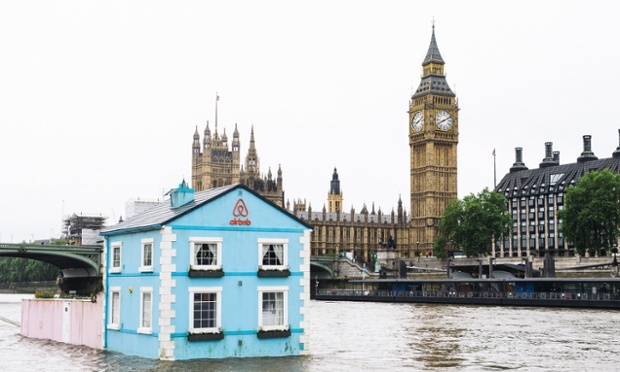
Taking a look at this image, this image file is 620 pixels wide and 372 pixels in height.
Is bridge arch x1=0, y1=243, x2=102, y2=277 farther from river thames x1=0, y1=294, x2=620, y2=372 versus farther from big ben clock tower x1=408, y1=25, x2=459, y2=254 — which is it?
big ben clock tower x1=408, y1=25, x2=459, y2=254

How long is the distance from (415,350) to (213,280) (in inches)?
475

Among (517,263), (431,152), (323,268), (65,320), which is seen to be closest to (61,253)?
(323,268)

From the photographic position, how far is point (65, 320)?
35531 millimetres

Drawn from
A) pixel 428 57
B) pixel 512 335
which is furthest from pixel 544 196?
pixel 512 335

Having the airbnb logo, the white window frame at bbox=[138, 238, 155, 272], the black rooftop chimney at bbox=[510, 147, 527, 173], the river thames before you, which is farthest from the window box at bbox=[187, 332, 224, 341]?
the black rooftop chimney at bbox=[510, 147, 527, 173]

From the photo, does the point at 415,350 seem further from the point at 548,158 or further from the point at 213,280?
the point at 548,158

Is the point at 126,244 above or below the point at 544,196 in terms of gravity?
below

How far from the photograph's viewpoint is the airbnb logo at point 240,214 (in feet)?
92.7

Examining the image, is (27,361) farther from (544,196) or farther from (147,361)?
(544,196)

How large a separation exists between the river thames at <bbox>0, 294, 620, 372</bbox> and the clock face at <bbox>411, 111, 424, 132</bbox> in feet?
358

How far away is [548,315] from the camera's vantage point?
62562 millimetres

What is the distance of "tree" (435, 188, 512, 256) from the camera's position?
118 metres

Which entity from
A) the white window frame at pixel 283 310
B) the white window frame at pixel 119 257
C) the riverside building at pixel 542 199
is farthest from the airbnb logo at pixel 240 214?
the riverside building at pixel 542 199

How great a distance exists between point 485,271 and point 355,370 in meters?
86.6
